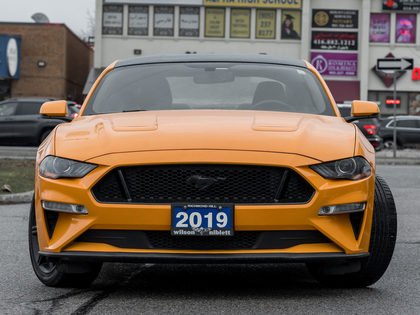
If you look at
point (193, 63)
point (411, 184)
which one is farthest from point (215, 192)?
point (411, 184)

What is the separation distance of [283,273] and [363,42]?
37.5 meters

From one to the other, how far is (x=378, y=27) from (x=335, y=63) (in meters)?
3.39

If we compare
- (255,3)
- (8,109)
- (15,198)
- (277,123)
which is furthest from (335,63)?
(277,123)

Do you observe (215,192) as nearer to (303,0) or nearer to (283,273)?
(283,273)

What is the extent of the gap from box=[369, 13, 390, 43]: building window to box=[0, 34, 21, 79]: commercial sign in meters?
20.4

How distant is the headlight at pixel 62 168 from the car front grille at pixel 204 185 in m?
0.11

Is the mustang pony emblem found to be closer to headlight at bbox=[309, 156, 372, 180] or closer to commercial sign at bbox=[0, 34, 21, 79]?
headlight at bbox=[309, 156, 372, 180]

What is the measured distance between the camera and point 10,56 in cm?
3716

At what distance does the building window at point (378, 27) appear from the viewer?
40.8 meters

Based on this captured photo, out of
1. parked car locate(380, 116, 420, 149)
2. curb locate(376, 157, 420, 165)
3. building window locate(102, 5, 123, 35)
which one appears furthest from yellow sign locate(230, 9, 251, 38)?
curb locate(376, 157, 420, 165)

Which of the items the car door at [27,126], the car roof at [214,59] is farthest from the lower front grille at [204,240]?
the car door at [27,126]

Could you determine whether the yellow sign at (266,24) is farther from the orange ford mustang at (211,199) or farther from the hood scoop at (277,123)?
the orange ford mustang at (211,199)

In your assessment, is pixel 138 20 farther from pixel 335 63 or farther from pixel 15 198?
pixel 15 198

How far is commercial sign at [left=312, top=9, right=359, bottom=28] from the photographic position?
1598 inches
